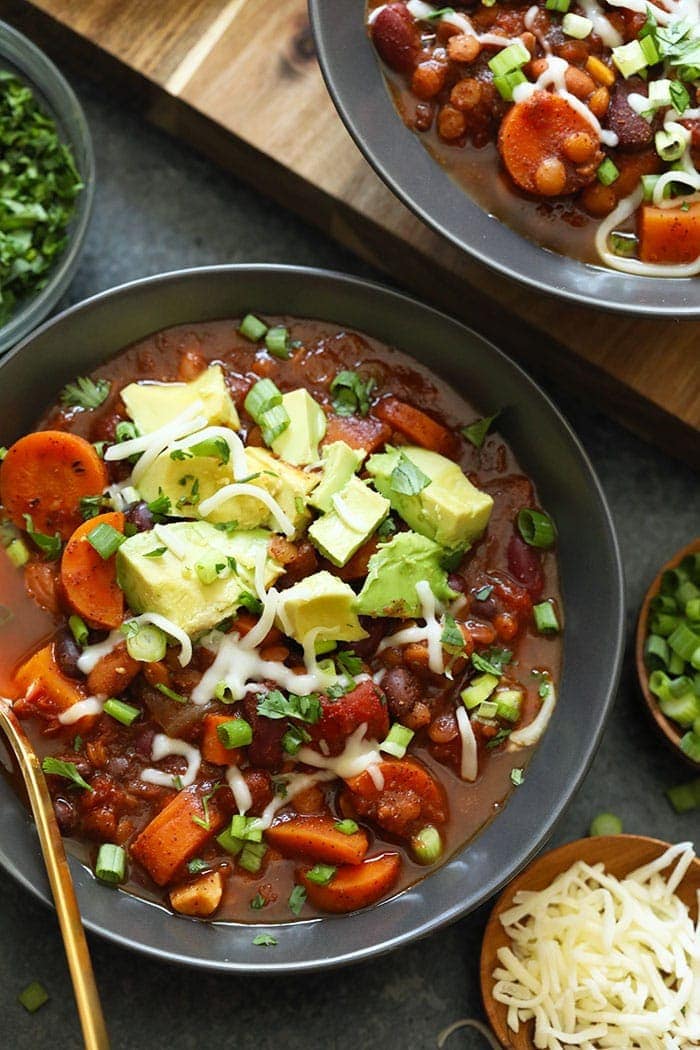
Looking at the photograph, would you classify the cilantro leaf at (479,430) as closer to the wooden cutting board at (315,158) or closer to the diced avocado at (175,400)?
the wooden cutting board at (315,158)

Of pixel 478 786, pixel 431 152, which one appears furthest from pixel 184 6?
pixel 478 786

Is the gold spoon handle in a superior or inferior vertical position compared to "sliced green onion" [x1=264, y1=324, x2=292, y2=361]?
inferior

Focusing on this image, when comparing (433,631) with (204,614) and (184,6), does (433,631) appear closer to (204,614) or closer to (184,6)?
(204,614)

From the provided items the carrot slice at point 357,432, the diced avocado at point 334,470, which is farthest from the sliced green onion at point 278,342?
the diced avocado at point 334,470

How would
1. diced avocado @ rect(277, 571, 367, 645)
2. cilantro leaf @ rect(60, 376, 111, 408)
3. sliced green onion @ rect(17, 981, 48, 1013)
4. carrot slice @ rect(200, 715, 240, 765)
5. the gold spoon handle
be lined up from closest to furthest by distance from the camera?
the gold spoon handle < diced avocado @ rect(277, 571, 367, 645) < carrot slice @ rect(200, 715, 240, 765) < cilantro leaf @ rect(60, 376, 111, 408) < sliced green onion @ rect(17, 981, 48, 1013)

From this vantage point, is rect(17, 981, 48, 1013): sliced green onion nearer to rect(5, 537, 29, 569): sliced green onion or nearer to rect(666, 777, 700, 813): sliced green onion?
rect(5, 537, 29, 569): sliced green onion

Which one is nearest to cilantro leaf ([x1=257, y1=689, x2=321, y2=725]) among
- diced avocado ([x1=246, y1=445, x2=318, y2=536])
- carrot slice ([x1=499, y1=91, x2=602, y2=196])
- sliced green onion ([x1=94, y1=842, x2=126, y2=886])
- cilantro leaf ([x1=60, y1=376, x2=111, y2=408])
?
diced avocado ([x1=246, y1=445, x2=318, y2=536])
